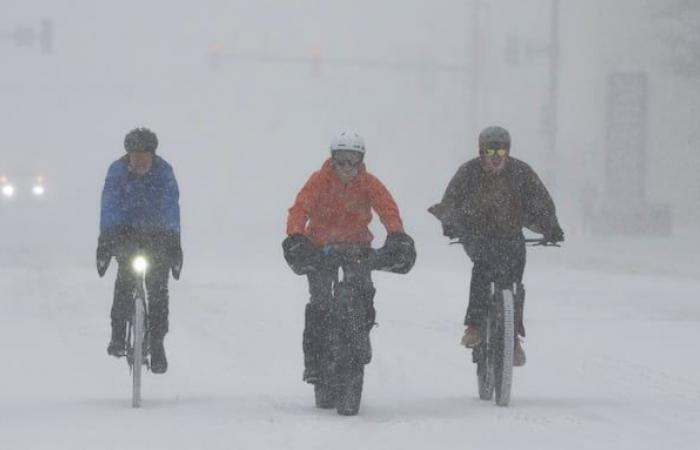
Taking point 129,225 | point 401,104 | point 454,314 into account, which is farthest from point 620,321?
point 401,104

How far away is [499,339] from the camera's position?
1074 centimetres

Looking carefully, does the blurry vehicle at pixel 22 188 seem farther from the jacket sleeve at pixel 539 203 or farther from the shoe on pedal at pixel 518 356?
the shoe on pedal at pixel 518 356

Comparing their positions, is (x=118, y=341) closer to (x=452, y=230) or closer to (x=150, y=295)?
(x=150, y=295)

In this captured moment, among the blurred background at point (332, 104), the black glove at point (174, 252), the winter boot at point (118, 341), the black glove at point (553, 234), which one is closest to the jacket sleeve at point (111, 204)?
the black glove at point (174, 252)

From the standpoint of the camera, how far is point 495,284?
36.3 feet

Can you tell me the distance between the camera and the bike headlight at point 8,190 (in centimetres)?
5988

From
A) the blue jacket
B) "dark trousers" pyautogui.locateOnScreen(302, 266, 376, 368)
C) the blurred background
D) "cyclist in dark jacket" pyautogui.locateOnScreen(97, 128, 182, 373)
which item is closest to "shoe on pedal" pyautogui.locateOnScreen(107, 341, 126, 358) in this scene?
"cyclist in dark jacket" pyautogui.locateOnScreen(97, 128, 182, 373)

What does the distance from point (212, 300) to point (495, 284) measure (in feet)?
31.3

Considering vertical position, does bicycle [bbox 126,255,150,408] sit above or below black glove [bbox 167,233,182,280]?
below

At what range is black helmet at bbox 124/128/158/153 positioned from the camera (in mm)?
10688

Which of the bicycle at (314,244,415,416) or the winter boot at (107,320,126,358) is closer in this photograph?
the bicycle at (314,244,415,416)

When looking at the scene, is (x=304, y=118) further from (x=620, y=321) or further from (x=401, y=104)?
(x=620, y=321)

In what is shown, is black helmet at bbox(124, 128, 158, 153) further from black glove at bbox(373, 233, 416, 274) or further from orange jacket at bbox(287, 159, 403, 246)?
black glove at bbox(373, 233, 416, 274)

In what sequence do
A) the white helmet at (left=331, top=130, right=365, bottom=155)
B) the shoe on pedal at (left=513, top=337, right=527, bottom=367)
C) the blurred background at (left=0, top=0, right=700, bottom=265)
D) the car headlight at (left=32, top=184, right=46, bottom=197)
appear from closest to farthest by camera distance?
1. the white helmet at (left=331, top=130, right=365, bottom=155)
2. the shoe on pedal at (left=513, top=337, right=527, bottom=367)
3. the blurred background at (left=0, top=0, right=700, bottom=265)
4. the car headlight at (left=32, top=184, right=46, bottom=197)
